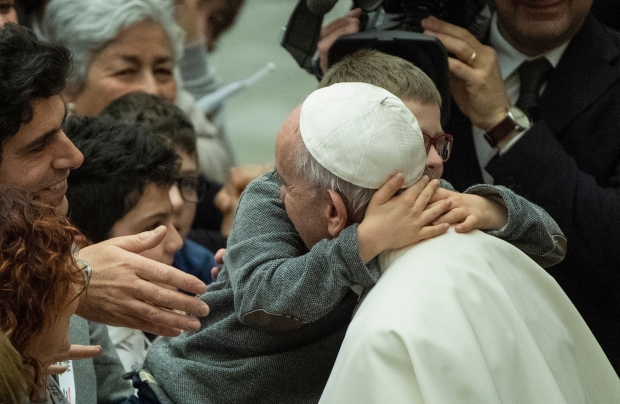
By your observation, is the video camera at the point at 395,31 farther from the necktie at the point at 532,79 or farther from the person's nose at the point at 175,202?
the person's nose at the point at 175,202

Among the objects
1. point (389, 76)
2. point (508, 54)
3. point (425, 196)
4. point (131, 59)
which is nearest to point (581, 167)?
point (508, 54)

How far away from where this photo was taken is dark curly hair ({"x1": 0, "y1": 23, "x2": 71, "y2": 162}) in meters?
2.15

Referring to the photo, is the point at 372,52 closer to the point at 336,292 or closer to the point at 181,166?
the point at 336,292

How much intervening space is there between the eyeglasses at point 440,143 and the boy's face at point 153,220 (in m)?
0.90

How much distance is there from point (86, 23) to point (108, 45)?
110 millimetres

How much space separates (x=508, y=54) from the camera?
2.76m

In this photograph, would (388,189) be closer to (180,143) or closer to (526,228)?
(526,228)

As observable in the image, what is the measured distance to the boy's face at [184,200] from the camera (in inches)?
118

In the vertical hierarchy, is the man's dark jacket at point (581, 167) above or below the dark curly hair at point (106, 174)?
above

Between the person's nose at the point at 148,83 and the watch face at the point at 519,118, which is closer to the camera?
the watch face at the point at 519,118

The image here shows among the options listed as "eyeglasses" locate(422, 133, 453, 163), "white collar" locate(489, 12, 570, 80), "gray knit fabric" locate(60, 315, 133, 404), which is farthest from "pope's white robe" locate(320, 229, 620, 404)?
"white collar" locate(489, 12, 570, 80)

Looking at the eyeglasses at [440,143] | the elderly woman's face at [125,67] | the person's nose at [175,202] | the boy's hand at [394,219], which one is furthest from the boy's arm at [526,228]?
the elderly woman's face at [125,67]

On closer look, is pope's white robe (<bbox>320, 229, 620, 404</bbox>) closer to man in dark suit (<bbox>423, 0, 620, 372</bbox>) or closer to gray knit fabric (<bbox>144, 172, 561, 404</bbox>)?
gray knit fabric (<bbox>144, 172, 561, 404</bbox>)

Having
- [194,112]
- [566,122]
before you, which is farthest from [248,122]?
[566,122]
